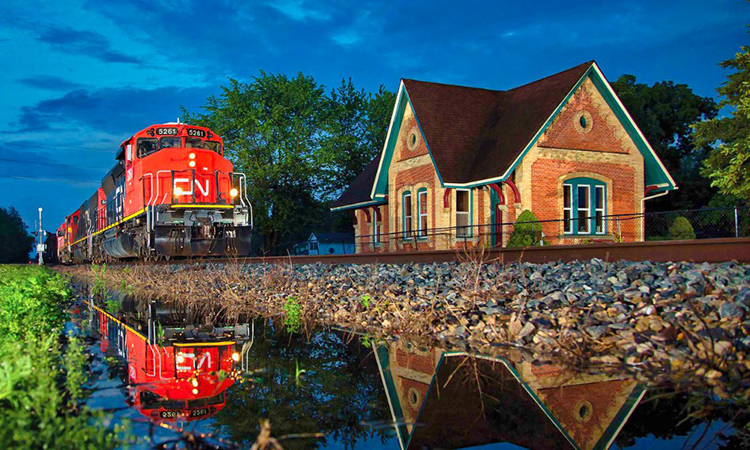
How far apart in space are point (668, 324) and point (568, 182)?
1732cm

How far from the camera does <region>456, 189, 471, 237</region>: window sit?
23.8 metres

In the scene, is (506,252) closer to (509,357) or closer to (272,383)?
(509,357)

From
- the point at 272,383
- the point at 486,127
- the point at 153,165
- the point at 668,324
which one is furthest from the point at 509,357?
the point at 486,127

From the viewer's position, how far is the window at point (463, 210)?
23.8m

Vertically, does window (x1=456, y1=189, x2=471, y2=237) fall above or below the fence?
above

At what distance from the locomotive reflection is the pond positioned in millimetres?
23

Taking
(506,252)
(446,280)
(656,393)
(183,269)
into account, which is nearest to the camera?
(656,393)

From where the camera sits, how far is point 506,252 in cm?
1251

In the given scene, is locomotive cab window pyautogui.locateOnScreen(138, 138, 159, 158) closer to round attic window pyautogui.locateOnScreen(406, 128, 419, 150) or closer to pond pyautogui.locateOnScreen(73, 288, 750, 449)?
round attic window pyautogui.locateOnScreen(406, 128, 419, 150)

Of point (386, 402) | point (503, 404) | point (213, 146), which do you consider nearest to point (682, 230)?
point (213, 146)

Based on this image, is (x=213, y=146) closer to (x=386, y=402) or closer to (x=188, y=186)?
(x=188, y=186)

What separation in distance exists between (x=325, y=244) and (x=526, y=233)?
31556 mm

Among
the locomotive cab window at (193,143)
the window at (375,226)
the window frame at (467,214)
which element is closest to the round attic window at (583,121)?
the window frame at (467,214)

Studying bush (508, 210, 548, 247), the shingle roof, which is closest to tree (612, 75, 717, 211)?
the shingle roof
